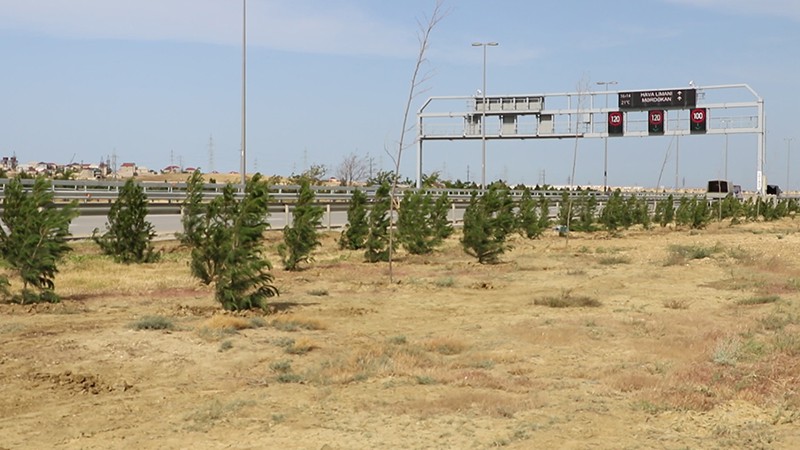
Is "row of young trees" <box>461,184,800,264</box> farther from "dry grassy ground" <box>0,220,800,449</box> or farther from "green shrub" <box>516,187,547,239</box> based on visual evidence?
"dry grassy ground" <box>0,220,800,449</box>

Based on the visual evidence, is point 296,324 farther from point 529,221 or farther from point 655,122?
point 655,122

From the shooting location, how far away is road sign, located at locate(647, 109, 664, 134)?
58375 mm

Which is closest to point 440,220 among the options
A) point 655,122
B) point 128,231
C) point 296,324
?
point 128,231

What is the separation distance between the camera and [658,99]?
57938 millimetres

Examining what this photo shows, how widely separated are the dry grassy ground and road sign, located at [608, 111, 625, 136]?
137 ft

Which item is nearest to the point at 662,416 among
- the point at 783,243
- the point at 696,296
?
the point at 696,296

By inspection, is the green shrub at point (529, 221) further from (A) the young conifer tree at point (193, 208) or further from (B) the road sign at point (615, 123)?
(B) the road sign at point (615, 123)

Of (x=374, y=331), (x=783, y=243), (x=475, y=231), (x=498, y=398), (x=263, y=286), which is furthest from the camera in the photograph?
(x=783, y=243)

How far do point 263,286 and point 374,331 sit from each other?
2.07 metres

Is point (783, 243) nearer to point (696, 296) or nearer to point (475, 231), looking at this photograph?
point (475, 231)

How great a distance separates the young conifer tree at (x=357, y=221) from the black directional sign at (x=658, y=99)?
1438 inches

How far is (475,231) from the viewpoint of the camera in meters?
24.3

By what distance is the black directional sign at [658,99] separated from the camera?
57.3m

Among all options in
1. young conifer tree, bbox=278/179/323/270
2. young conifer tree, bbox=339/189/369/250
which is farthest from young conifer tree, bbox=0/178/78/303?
young conifer tree, bbox=339/189/369/250
